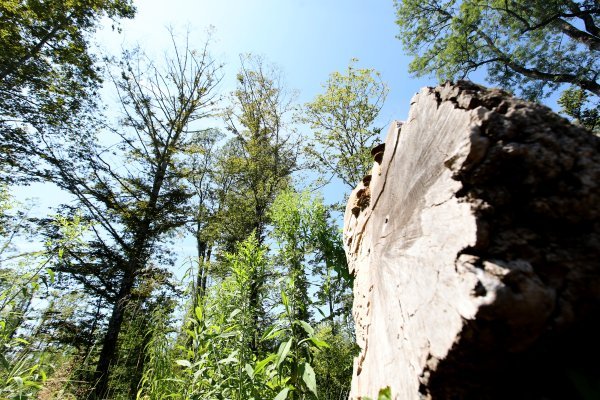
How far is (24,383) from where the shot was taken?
2129 millimetres

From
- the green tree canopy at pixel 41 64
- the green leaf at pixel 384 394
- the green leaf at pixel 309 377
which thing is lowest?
the green leaf at pixel 384 394

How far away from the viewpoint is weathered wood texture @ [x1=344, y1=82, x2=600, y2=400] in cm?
78

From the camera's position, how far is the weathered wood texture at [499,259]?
78 cm

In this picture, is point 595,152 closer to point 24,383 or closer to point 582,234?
point 582,234

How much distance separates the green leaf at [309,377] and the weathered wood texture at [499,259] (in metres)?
0.75

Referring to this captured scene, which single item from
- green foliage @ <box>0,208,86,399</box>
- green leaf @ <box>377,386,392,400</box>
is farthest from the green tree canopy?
→ green leaf @ <box>377,386,392,400</box>

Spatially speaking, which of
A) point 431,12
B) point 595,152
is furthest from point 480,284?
point 431,12

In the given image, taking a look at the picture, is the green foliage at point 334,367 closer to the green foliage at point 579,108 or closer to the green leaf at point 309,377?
the green leaf at point 309,377

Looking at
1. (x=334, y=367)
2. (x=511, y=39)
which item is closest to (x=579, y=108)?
(x=511, y=39)

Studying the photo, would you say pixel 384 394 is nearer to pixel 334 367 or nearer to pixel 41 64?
pixel 334 367

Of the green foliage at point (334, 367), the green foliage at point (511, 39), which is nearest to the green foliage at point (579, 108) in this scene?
the green foliage at point (511, 39)

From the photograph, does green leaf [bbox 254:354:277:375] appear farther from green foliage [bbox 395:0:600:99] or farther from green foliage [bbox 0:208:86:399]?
green foliage [bbox 395:0:600:99]

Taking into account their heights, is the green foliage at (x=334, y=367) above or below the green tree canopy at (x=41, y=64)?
below

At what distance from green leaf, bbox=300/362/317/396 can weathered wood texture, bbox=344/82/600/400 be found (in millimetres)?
753
